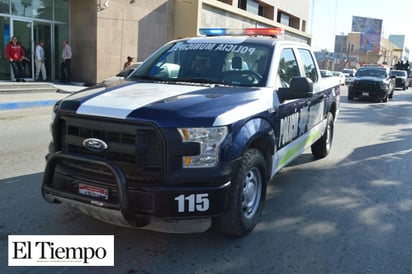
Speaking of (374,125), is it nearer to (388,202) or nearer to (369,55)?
(388,202)

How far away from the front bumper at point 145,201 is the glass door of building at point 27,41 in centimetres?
1698

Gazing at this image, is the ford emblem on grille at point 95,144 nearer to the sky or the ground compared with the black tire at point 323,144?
nearer to the sky

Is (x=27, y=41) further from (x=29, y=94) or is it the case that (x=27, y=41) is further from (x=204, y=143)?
(x=204, y=143)

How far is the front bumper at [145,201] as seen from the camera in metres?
3.27

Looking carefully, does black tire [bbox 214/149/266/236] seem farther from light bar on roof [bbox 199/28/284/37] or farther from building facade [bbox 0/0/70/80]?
building facade [bbox 0/0/70/80]

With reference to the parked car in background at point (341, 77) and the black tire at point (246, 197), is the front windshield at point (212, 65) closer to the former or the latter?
the black tire at point (246, 197)

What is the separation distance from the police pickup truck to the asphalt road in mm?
313

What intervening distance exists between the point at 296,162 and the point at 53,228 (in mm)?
4337

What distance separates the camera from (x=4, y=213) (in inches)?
172

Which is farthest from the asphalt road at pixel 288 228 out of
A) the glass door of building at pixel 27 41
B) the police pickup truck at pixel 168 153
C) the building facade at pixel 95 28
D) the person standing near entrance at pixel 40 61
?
the building facade at pixel 95 28

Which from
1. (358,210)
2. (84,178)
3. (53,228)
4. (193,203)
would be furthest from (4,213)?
(358,210)

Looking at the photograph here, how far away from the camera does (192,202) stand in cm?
334

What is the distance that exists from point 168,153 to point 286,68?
241 cm

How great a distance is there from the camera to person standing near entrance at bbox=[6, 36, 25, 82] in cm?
1697
